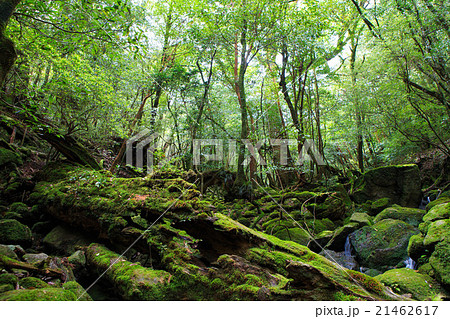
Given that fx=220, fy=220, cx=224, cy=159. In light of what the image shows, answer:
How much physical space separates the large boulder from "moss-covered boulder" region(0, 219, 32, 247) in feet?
36.7

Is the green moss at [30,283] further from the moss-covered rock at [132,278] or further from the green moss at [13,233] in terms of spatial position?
the green moss at [13,233]

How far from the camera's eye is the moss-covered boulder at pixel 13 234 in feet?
13.3

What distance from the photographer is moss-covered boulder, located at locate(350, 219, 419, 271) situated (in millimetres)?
5199

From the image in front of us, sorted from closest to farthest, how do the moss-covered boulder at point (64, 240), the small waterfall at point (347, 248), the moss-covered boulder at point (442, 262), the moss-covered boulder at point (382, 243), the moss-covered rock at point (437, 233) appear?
the moss-covered boulder at point (442, 262), the moss-covered rock at point (437, 233), the moss-covered boulder at point (64, 240), the moss-covered boulder at point (382, 243), the small waterfall at point (347, 248)

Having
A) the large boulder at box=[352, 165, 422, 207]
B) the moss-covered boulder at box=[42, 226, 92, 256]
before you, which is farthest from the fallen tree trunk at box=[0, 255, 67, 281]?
the large boulder at box=[352, 165, 422, 207]

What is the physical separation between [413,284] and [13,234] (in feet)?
22.9

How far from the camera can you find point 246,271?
279cm

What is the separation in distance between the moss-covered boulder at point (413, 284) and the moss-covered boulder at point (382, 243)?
5.06 feet

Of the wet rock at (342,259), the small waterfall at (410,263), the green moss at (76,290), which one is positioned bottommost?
the wet rock at (342,259)

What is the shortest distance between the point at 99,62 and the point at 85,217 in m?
7.30

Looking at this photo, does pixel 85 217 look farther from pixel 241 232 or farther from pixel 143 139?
pixel 143 139

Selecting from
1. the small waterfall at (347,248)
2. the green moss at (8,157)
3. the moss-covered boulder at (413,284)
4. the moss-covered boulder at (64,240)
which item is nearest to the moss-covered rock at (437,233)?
the moss-covered boulder at (413,284)

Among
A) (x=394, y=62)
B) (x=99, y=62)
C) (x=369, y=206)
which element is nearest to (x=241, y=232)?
(x=369, y=206)

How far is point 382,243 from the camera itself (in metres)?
5.54
